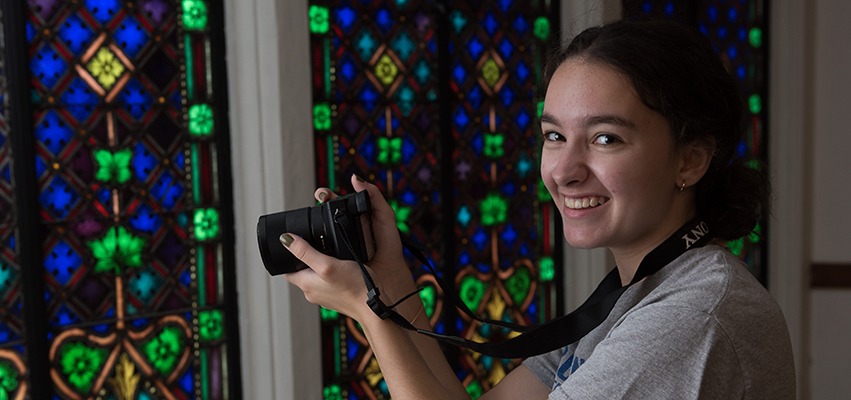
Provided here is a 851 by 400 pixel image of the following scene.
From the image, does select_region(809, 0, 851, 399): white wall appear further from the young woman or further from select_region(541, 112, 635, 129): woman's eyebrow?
select_region(541, 112, 635, 129): woman's eyebrow

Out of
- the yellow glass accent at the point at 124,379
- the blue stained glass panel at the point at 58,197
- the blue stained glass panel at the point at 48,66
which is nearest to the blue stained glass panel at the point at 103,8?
the blue stained glass panel at the point at 48,66

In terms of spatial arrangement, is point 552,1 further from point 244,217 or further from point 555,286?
point 244,217

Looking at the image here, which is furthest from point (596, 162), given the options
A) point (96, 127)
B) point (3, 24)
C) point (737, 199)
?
point (3, 24)

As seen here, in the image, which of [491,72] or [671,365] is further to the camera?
[491,72]

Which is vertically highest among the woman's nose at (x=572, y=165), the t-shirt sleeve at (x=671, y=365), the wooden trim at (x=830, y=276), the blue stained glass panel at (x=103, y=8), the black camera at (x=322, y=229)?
the blue stained glass panel at (x=103, y=8)

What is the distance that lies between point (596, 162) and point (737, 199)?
24 cm

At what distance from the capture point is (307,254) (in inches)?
34.3

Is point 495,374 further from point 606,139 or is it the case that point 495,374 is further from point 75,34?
point 75,34

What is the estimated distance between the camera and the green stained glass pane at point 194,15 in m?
1.64

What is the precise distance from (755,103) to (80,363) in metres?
3.01

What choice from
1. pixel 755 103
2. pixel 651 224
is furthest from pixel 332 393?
pixel 755 103

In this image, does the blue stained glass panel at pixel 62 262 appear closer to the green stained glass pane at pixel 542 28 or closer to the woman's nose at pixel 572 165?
the woman's nose at pixel 572 165

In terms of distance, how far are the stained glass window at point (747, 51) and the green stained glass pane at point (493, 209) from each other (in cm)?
123

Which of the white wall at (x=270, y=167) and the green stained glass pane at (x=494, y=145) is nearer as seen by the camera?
the white wall at (x=270, y=167)
